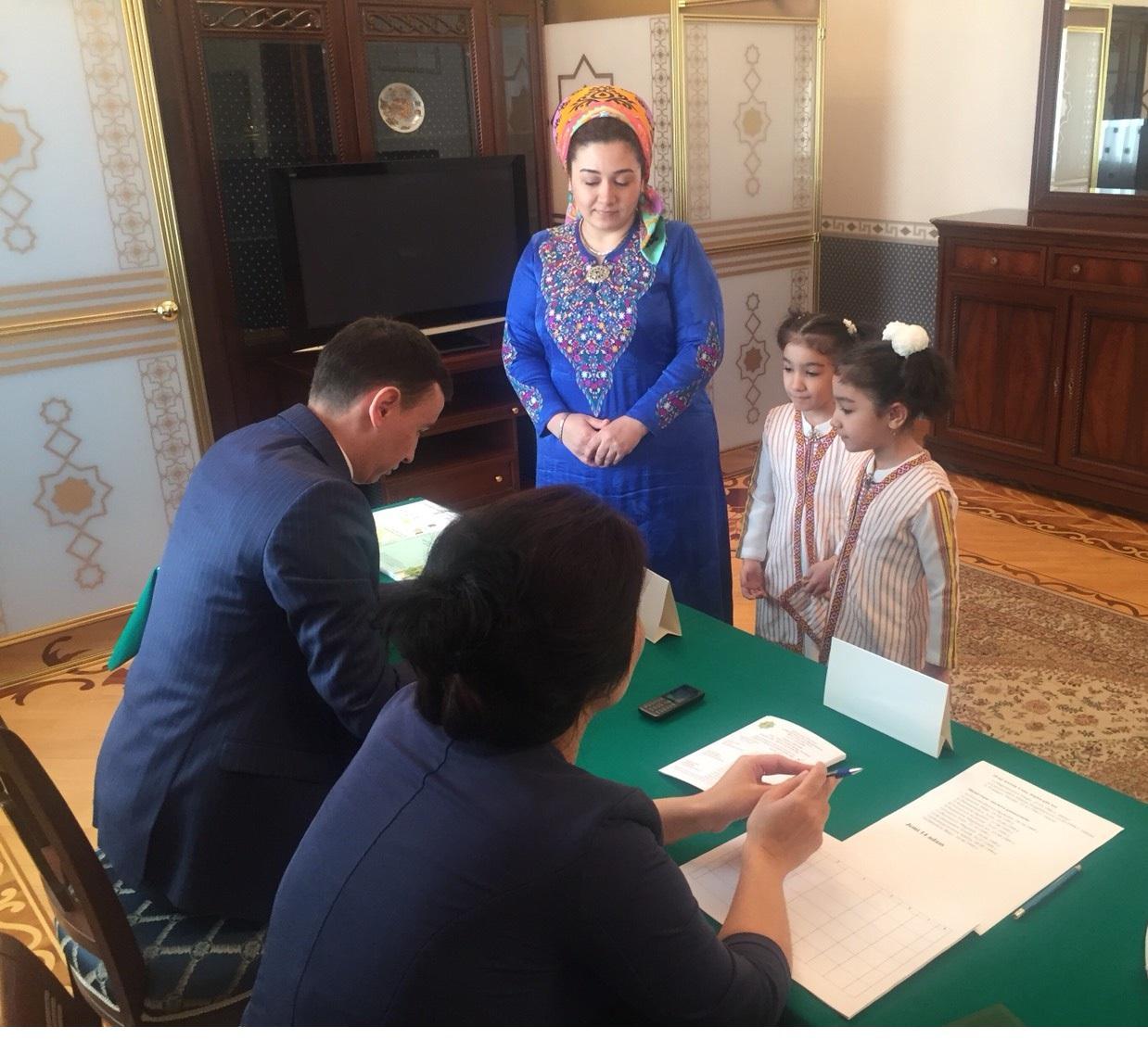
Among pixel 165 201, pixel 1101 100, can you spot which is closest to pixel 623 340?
pixel 165 201

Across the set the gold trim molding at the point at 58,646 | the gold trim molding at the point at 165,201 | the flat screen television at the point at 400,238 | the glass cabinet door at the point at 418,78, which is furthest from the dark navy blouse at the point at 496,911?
the glass cabinet door at the point at 418,78

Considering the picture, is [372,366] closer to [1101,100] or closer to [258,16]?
[258,16]

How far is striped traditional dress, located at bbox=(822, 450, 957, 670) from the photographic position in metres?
1.79

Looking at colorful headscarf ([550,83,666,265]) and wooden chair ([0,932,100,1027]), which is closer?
wooden chair ([0,932,100,1027])

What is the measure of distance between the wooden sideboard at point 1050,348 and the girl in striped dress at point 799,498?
190cm

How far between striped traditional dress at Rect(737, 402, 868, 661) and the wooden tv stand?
186 cm

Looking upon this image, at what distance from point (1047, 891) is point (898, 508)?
34.6 inches

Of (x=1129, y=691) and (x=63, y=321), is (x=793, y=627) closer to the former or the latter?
(x=1129, y=691)

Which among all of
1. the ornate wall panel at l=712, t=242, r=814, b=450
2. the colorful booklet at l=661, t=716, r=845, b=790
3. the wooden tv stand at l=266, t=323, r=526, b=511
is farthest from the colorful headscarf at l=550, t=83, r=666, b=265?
the ornate wall panel at l=712, t=242, r=814, b=450

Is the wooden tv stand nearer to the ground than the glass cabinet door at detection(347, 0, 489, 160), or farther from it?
nearer to the ground

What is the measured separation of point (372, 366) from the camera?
5.01 feet

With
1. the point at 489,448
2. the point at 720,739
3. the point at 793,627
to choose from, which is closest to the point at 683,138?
the point at 489,448

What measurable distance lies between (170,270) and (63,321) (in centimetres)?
35

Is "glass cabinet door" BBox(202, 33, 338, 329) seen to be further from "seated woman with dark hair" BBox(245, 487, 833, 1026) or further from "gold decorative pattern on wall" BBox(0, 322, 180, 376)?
"seated woman with dark hair" BBox(245, 487, 833, 1026)
